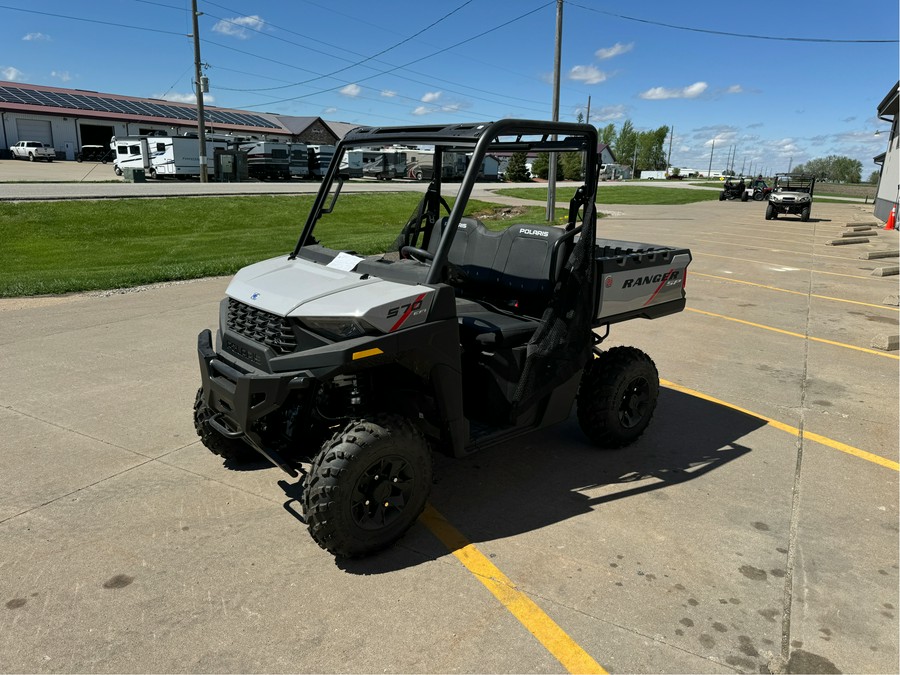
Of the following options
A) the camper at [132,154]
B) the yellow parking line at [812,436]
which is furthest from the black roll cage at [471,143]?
the camper at [132,154]

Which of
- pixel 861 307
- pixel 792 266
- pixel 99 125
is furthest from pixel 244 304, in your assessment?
pixel 99 125

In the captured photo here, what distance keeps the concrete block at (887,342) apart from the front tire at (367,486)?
6512 mm

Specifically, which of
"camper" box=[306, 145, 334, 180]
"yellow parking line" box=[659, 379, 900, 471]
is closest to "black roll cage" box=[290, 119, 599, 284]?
"yellow parking line" box=[659, 379, 900, 471]

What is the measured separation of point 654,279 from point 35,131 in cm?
5733

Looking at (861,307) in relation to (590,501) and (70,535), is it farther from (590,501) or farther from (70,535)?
(70,535)

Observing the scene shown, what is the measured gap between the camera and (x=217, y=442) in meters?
4.14

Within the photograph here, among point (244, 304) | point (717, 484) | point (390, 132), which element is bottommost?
point (717, 484)

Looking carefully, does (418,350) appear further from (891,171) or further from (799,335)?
(891,171)

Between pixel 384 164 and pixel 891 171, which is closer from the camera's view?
pixel 384 164

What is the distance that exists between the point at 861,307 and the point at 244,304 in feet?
32.3

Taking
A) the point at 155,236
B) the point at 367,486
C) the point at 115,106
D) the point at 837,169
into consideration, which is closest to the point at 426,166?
the point at 367,486

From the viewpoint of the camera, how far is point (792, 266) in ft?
46.8

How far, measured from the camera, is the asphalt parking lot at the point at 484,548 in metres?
2.73

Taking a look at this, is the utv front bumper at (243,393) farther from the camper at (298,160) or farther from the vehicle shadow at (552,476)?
the camper at (298,160)
